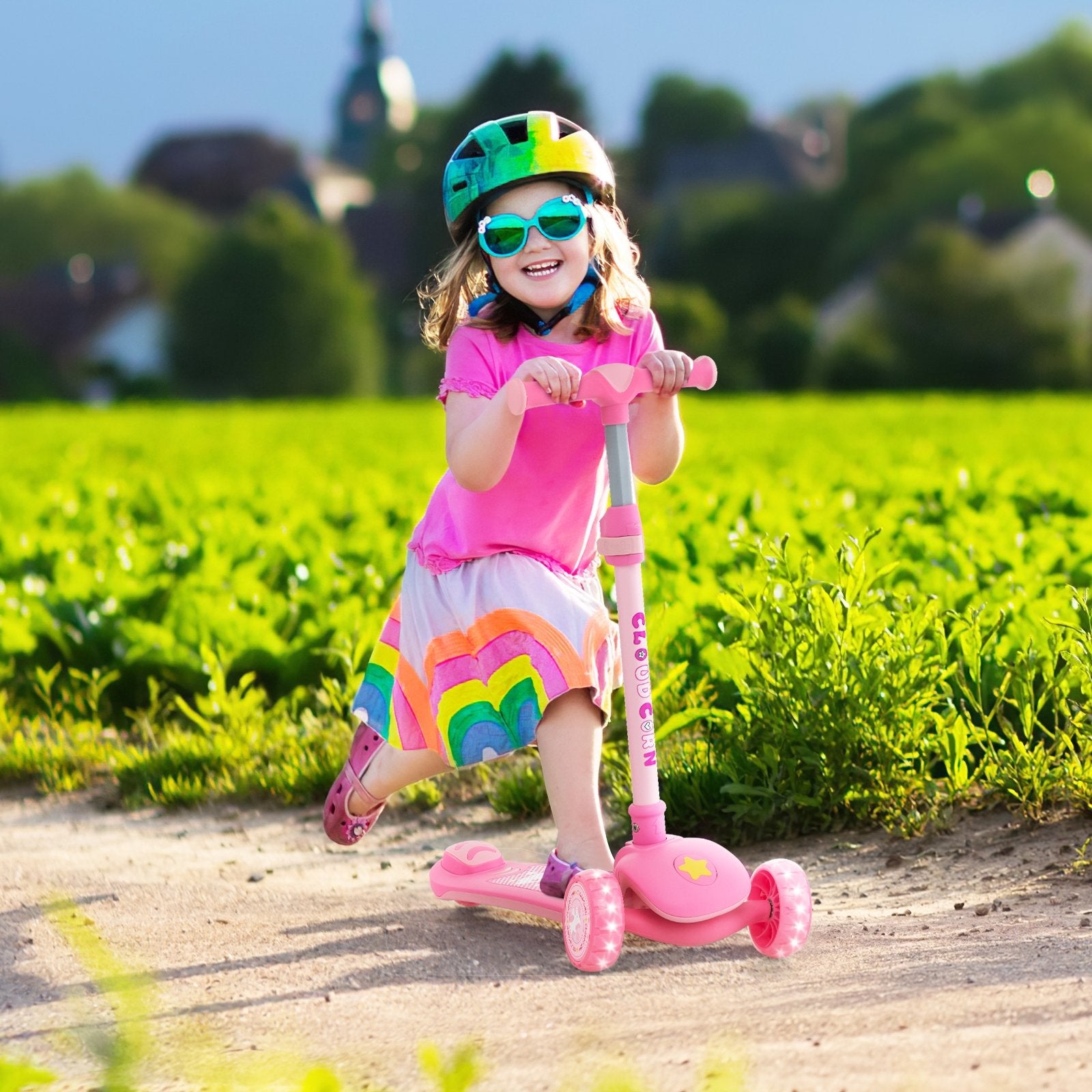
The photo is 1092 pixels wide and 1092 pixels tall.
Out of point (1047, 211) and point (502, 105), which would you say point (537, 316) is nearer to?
point (1047, 211)

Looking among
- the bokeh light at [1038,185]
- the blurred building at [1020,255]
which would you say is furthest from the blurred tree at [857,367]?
the bokeh light at [1038,185]

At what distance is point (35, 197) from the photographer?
205ft

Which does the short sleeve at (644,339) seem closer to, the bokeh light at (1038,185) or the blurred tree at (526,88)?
the bokeh light at (1038,185)

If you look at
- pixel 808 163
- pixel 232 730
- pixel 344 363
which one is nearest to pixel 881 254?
pixel 344 363

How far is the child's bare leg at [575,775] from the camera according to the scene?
2811 mm

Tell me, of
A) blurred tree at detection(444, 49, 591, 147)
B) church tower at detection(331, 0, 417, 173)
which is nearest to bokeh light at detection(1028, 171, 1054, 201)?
blurred tree at detection(444, 49, 591, 147)

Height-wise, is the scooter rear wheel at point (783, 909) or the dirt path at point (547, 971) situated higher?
the scooter rear wheel at point (783, 909)

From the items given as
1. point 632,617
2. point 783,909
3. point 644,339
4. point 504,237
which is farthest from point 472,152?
point 783,909

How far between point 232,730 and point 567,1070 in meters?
2.42

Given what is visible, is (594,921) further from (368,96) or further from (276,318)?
(368,96)

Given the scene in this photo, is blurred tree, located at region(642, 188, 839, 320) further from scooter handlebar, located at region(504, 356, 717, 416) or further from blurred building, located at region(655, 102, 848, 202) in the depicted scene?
→ scooter handlebar, located at region(504, 356, 717, 416)

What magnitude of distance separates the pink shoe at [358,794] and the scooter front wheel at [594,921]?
700 mm

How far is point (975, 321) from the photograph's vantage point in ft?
127

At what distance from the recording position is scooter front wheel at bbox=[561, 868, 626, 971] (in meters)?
2.62
